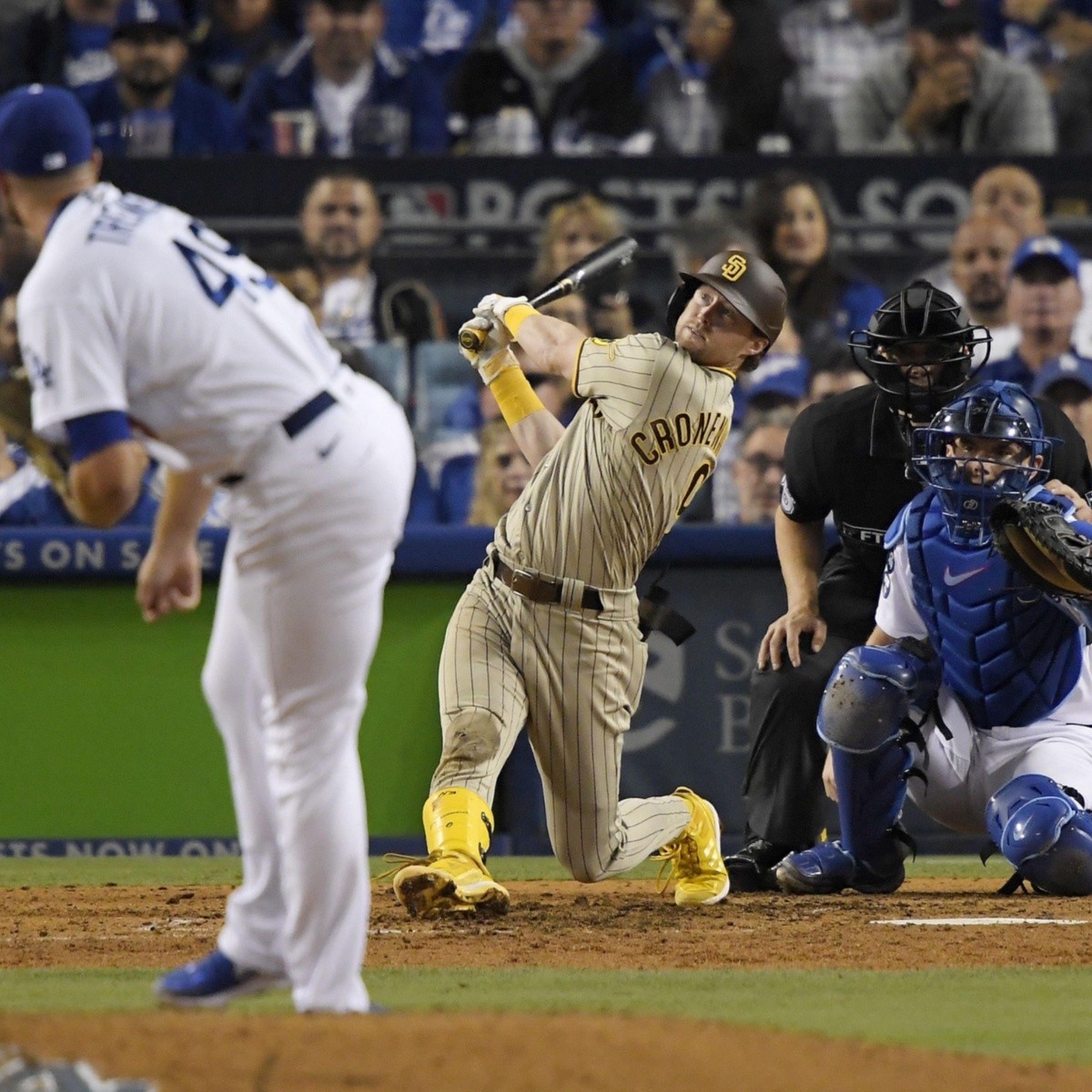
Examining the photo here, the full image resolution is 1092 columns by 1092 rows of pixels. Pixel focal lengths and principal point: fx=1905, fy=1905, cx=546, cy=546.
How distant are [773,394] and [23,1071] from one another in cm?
668

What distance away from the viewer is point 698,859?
5.68 metres

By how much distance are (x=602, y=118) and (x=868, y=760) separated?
5796 mm

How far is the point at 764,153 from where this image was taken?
9.77 metres

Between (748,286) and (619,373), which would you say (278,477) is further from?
(748,286)

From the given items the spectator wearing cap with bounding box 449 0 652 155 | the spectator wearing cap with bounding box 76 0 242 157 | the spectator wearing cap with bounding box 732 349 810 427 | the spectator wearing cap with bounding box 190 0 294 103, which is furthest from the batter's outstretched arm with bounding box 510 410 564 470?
the spectator wearing cap with bounding box 190 0 294 103

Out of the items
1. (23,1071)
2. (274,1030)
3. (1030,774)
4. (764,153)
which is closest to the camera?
(23,1071)

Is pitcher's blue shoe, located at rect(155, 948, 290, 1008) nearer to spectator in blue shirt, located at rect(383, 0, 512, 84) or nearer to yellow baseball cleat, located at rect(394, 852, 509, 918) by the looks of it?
yellow baseball cleat, located at rect(394, 852, 509, 918)

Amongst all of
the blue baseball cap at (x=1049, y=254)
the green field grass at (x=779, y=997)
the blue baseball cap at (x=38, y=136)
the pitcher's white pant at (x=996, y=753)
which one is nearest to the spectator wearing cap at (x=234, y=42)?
the blue baseball cap at (x=1049, y=254)

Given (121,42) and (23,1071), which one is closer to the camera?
(23,1071)

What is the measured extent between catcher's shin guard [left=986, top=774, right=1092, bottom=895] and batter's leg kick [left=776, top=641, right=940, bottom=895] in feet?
1.16

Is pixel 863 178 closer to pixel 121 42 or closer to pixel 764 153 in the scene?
pixel 764 153

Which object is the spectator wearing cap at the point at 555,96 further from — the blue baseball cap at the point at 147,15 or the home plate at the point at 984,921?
the home plate at the point at 984,921

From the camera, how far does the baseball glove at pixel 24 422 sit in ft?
11.0

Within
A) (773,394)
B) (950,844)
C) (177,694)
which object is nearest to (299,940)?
(177,694)
